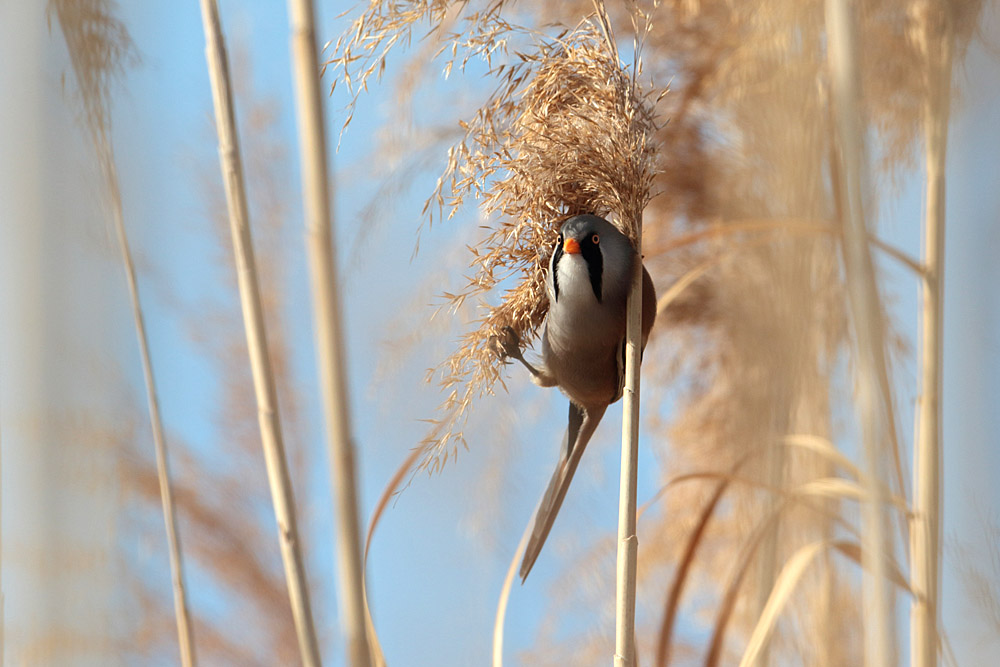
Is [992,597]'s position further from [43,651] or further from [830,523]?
[43,651]

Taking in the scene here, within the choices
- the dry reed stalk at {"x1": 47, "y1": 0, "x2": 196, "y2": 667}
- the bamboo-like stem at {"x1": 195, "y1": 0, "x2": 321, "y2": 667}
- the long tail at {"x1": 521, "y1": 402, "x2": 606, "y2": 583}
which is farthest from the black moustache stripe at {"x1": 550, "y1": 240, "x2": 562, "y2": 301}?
the dry reed stalk at {"x1": 47, "y1": 0, "x2": 196, "y2": 667}

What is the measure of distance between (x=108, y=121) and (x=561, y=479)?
0.53 metres

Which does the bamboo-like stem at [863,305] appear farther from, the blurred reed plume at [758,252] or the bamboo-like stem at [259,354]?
the bamboo-like stem at [259,354]

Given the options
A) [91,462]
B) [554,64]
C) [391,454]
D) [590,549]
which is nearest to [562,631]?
[590,549]

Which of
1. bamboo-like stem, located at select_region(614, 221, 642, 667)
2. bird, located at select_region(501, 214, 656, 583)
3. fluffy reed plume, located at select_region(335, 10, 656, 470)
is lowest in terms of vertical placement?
bamboo-like stem, located at select_region(614, 221, 642, 667)

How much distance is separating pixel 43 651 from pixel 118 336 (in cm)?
26

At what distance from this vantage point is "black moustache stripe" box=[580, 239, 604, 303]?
642 mm

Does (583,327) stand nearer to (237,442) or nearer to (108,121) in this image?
(108,121)

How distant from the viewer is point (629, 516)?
60 centimetres

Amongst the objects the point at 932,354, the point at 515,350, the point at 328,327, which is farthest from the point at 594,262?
the point at 932,354

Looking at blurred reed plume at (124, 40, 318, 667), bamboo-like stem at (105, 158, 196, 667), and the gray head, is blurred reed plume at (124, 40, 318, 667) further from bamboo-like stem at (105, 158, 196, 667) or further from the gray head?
the gray head

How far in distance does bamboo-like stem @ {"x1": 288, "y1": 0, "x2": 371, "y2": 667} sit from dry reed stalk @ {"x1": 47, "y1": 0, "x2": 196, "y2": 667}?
1.15ft

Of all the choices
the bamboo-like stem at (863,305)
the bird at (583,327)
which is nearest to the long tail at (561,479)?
the bird at (583,327)

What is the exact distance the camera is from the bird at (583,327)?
65 cm
